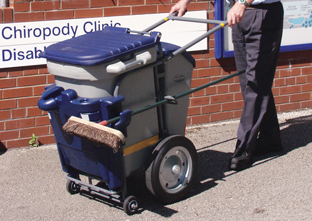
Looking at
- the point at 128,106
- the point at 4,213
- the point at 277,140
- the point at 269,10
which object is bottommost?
the point at 4,213

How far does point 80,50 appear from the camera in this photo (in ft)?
10.8

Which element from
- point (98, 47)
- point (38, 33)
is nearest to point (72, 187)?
point (98, 47)

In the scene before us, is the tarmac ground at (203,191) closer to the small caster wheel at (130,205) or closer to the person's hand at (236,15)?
the small caster wheel at (130,205)

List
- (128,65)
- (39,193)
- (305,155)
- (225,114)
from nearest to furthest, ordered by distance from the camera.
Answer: (128,65) → (39,193) → (305,155) → (225,114)

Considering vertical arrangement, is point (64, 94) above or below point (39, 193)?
above

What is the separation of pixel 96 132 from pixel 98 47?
660mm

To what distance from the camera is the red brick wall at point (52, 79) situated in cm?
486

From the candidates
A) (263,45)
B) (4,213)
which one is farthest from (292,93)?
(4,213)

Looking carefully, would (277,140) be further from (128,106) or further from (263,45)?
(128,106)

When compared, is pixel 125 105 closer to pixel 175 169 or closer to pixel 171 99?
pixel 171 99

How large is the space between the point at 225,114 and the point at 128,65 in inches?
110

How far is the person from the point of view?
13.7 feet

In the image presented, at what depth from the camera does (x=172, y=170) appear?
12.2 ft

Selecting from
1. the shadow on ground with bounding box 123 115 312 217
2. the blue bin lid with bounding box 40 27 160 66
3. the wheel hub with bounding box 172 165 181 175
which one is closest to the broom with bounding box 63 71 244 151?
the blue bin lid with bounding box 40 27 160 66
